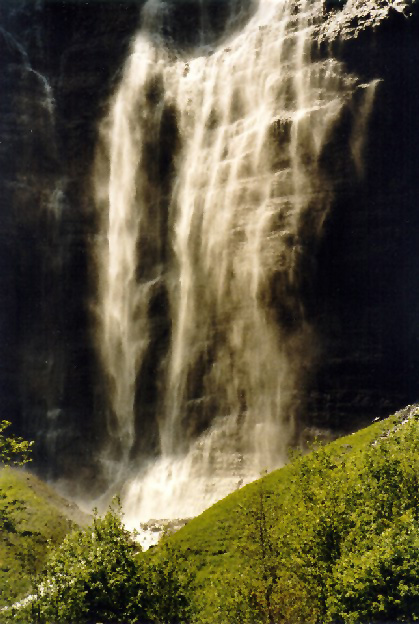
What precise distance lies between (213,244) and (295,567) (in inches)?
981

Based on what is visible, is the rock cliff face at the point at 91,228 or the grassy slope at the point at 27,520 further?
the rock cliff face at the point at 91,228

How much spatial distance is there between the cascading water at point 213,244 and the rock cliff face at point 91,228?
1.04 meters

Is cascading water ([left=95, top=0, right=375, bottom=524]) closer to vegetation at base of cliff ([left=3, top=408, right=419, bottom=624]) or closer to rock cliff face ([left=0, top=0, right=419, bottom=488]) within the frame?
rock cliff face ([left=0, top=0, right=419, bottom=488])

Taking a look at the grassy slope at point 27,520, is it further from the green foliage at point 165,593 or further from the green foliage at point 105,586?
the green foliage at point 165,593

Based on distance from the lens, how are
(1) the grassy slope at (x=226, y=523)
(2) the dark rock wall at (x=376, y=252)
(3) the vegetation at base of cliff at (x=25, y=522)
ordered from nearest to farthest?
(1) the grassy slope at (x=226, y=523)
(3) the vegetation at base of cliff at (x=25, y=522)
(2) the dark rock wall at (x=376, y=252)

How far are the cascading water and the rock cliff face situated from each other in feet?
3.40

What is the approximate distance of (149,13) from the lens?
55125 mm

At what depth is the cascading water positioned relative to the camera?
4475cm

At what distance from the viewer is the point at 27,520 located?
44281 millimetres

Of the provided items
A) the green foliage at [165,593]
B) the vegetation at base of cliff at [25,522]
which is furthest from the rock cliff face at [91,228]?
the green foliage at [165,593]

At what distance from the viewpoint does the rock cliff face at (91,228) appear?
43156 millimetres

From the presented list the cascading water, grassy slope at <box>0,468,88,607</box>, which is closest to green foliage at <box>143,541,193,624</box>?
grassy slope at <box>0,468,88,607</box>

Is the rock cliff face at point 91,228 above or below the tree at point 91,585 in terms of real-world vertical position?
above

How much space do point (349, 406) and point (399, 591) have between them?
67.7 feet
